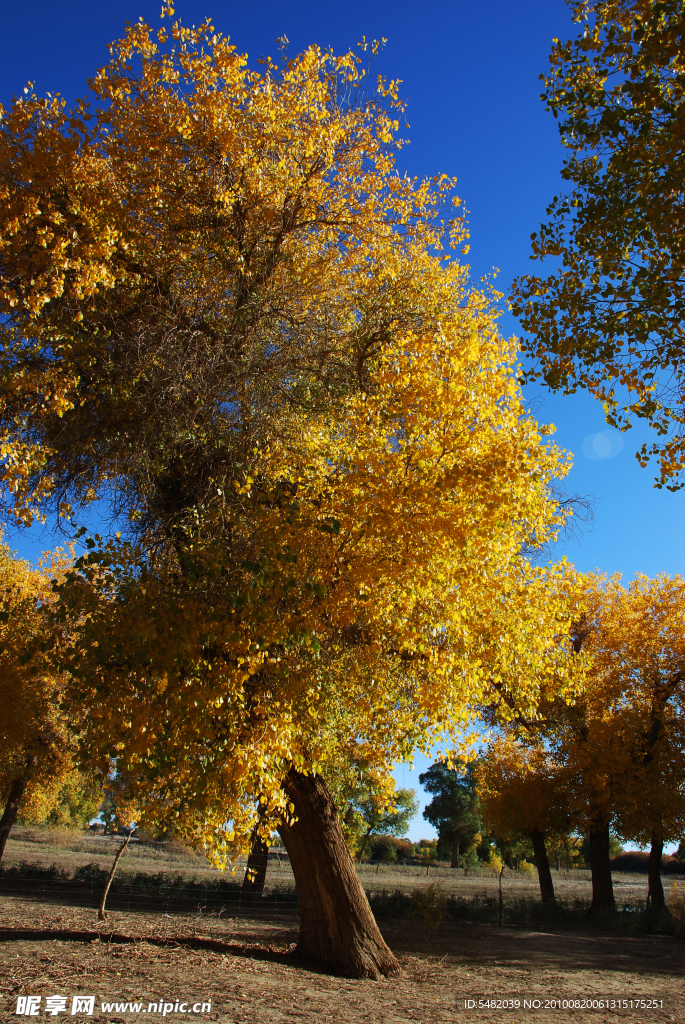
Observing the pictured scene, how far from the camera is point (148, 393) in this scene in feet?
28.5

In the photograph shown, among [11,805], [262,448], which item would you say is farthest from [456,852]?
[262,448]

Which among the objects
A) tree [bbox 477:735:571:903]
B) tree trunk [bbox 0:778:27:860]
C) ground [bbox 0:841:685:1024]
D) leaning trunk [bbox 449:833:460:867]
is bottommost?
leaning trunk [bbox 449:833:460:867]

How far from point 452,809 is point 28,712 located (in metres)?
47.3

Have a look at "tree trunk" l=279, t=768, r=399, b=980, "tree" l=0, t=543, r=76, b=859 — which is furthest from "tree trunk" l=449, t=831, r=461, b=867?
"tree trunk" l=279, t=768, r=399, b=980

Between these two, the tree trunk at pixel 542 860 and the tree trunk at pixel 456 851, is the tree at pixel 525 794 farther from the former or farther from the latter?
the tree trunk at pixel 456 851

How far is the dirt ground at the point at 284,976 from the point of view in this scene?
646 centimetres

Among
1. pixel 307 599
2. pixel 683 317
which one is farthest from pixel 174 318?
pixel 683 317

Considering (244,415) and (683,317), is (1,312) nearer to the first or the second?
(244,415)

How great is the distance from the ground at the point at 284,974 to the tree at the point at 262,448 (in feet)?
4.30

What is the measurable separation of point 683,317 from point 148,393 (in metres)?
6.61

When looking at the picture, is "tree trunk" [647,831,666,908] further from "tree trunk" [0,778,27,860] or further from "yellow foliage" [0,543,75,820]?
"tree trunk" [0,778,27,860]

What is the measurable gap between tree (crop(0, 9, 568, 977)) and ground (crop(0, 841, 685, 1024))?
1311 millimetres

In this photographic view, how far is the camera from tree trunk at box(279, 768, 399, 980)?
909 cm

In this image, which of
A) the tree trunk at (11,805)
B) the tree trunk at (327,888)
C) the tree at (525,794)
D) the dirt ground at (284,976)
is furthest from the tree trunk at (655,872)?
the tree trunk at (11,805)
